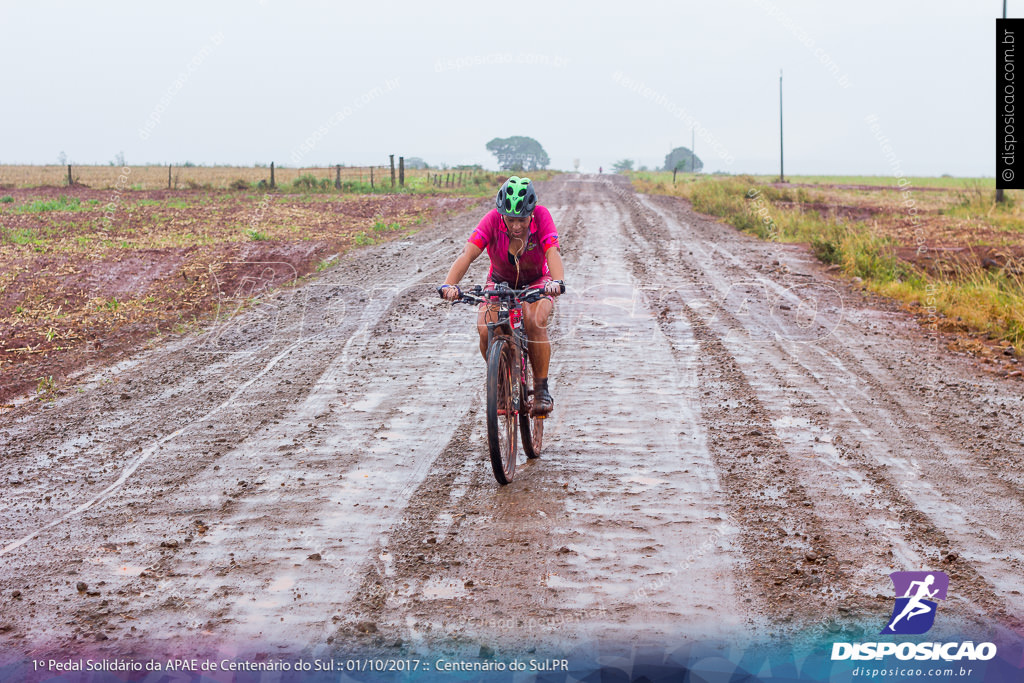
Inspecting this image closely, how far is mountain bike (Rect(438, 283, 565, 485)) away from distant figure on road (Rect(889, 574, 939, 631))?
254 cm

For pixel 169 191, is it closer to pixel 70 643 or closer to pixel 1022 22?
pixel 1022 22

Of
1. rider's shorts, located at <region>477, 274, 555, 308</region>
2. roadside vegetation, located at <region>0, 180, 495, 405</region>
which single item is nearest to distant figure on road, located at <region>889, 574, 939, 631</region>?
rider's shorts, located at <region>477, 274, 555, 308</region>

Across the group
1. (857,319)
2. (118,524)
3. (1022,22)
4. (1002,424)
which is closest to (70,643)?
(118,524)

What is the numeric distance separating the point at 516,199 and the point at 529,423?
170 cm

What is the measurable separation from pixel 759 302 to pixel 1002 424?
5.87m

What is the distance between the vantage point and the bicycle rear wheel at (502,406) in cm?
564

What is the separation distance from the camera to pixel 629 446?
22.2 feet

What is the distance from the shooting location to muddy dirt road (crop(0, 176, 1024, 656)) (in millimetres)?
4152

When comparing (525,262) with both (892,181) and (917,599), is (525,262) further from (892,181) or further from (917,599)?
(892,181)

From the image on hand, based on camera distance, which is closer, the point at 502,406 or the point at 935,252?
the point at 502,406

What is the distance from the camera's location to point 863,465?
20.3 ft

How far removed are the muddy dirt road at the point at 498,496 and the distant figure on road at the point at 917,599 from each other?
9cm

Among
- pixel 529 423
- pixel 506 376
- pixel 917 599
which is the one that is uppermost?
pixel 506 376

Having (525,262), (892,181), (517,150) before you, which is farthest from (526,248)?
(517,150)
